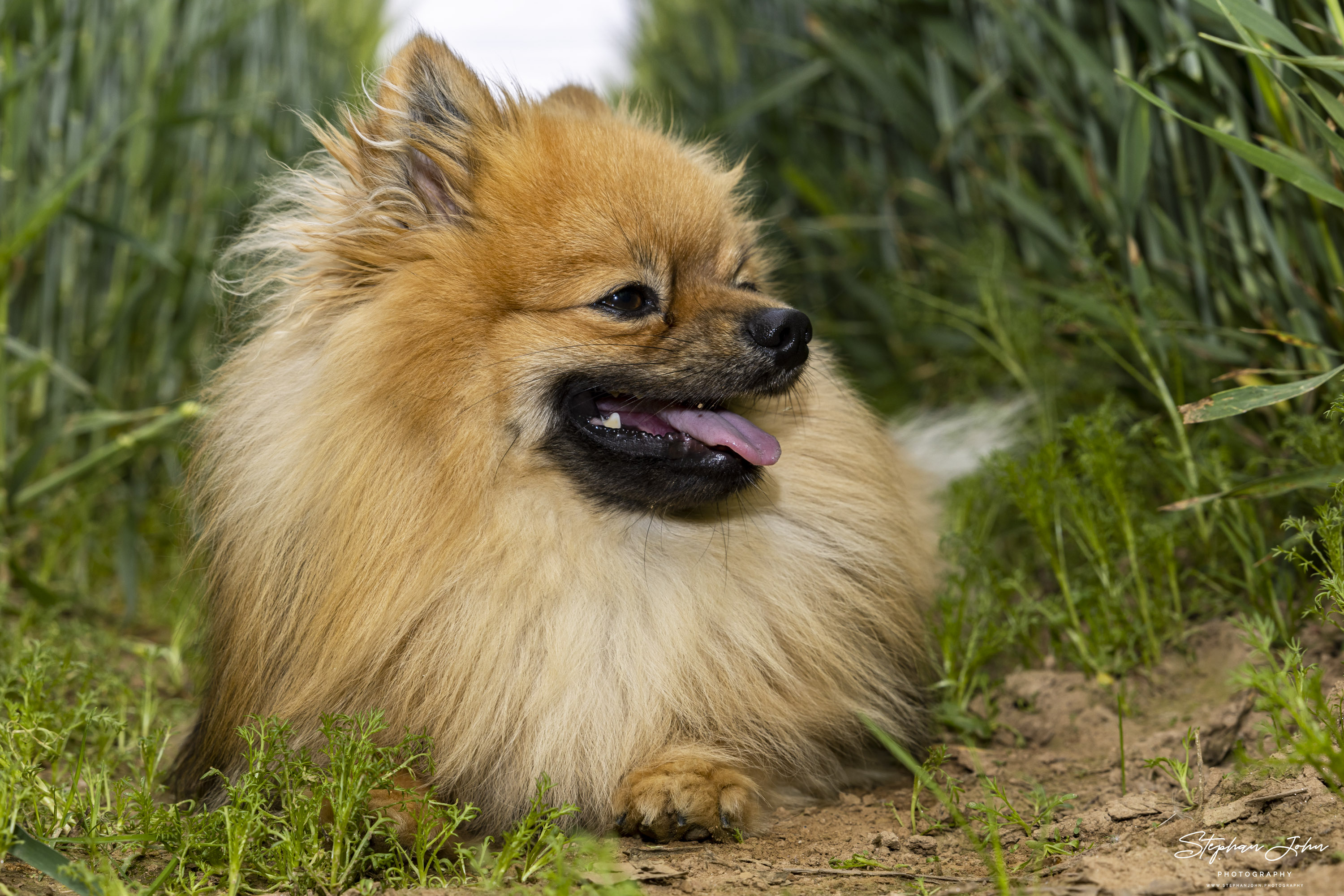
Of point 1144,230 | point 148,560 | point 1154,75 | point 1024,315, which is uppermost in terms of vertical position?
point 1154,75

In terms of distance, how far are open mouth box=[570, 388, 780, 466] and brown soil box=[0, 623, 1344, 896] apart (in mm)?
740

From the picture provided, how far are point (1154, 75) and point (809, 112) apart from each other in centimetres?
262

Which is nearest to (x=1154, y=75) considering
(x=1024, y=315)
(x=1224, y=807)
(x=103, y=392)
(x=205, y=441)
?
(x=1024, y=315)

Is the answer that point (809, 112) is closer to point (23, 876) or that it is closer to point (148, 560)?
point (148, 560)

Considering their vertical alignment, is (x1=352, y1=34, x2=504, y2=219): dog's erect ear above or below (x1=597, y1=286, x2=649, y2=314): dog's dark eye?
above

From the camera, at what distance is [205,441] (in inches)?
93.9

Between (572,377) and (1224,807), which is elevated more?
(572,377)

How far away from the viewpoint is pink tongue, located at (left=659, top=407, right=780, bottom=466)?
2219 millimetres

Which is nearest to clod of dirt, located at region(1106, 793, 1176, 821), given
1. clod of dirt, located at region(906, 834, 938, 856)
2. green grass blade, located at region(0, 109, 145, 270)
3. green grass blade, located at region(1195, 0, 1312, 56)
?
clod of dirt, located at region(906, 834, 938, 856)

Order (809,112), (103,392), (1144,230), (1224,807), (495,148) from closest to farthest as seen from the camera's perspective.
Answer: (1224,807) < (495,148) < (1144,230) < (103,392) < (809,112)

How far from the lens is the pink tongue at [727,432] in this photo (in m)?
2.22

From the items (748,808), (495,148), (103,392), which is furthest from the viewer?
(103,392)

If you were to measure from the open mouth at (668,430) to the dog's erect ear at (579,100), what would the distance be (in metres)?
0.99
